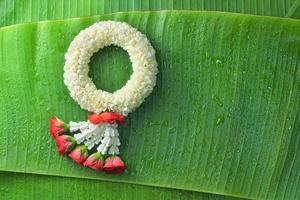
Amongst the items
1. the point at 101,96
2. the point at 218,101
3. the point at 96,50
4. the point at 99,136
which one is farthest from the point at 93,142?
the point at 218,101

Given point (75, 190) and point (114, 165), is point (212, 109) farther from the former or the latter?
point (75, 190)

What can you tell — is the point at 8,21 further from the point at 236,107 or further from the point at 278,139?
the point at 278,139

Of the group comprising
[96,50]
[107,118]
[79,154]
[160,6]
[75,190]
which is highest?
[160,6]

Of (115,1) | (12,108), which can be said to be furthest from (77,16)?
(12,108)

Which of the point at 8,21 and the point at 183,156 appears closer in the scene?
the point at 183,156

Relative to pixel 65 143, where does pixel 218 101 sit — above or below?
above

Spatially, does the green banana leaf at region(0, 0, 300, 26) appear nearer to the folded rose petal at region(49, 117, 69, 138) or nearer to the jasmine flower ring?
the jasmine flower ring

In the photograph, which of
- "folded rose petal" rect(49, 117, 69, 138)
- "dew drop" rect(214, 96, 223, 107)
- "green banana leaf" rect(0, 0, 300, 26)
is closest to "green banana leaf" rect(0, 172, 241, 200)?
"folded rose petal" rect(49, 117, 69, 138)

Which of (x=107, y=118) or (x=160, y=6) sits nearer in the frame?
(x=107, y=118)
